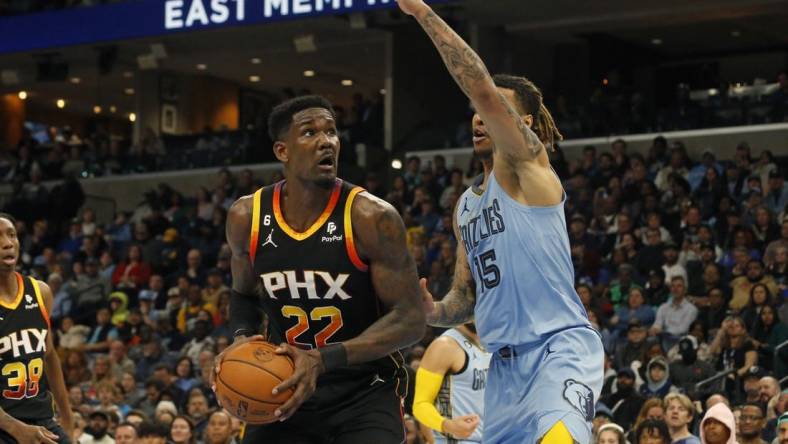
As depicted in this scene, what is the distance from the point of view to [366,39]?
2514cm

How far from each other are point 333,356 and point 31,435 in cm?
302

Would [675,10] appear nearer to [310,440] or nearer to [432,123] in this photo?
[432,123]

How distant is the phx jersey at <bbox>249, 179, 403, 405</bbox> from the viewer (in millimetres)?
5375

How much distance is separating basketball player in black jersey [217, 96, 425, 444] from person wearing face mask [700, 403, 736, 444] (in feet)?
14.7

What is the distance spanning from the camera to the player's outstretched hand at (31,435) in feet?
24.5

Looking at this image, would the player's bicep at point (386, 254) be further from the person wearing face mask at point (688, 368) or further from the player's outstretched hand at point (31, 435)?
the person wearing face mask at point (688, 368)

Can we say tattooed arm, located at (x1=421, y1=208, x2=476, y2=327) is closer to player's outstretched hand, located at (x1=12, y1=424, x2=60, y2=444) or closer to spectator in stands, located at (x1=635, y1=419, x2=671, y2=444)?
player's outstretched hand, located at (x1=12, y1=424, x2=60, y2=444)

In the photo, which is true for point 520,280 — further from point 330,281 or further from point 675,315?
point 675,315

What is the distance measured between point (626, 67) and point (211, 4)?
7.73m


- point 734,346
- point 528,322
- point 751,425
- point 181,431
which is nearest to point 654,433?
point 751,425

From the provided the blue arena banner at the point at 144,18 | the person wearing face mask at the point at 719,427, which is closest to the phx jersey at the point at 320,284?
the person wearing face mask at the point at 719,427

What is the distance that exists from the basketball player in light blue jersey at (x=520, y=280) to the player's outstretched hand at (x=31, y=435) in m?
3.09

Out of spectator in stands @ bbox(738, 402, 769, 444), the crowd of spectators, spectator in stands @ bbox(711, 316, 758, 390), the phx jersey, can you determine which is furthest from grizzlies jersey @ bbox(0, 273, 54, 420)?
spectator in stands @ bbox(711, 316, 758, 390)

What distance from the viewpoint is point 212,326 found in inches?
683
